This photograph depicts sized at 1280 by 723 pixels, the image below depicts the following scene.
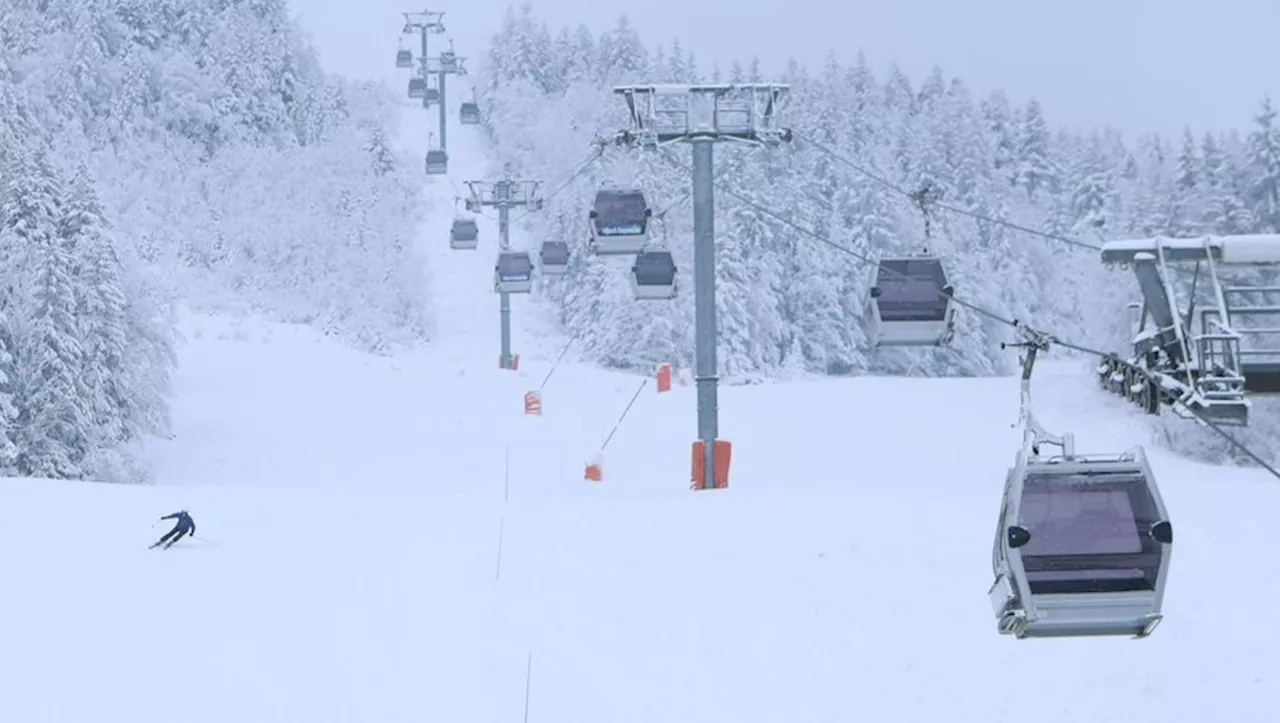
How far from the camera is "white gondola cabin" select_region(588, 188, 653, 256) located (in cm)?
2489

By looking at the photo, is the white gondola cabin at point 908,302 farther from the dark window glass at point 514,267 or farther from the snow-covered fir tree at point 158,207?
the dark window glass at point 514,267

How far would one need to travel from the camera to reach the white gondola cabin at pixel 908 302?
50.3 ft

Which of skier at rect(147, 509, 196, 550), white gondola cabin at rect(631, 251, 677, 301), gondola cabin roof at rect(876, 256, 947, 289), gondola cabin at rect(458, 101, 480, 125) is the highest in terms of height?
gondola cabin at rect(458, 101, 480, 125)

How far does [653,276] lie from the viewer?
27594mm

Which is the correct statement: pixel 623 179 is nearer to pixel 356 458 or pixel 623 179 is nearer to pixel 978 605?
pixel 356 458

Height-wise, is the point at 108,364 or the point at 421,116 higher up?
the point at 421,116

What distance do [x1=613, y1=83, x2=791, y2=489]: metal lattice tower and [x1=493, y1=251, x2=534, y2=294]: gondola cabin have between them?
19.8 m

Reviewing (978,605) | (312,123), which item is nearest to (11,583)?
(978,605)

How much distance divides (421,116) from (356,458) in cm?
8837

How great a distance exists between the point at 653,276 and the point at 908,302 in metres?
12.5

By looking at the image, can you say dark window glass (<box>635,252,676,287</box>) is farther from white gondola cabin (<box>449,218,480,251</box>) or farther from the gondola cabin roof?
white gondola cabin (<box>449,218,480,251</box>)

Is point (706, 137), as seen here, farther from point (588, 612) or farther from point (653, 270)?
point (588, 612)

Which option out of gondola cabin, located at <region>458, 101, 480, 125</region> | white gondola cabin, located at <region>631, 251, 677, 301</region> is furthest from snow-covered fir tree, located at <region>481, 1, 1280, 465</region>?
white gondola cabin, located at <region>631, 251, 677, 301</region>

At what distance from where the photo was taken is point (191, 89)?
263ft
